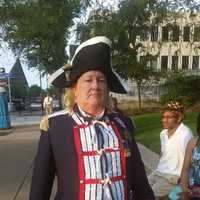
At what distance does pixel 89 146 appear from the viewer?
2.89 m

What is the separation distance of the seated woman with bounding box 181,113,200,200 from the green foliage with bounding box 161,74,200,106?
31.8 meters

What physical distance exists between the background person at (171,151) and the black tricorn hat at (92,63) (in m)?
2.64

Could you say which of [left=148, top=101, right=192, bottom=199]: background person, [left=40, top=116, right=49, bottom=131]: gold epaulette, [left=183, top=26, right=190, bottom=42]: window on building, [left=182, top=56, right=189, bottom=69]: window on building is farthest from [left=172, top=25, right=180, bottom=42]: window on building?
[left=182, top=56, right=189, bottom=69]: window on building

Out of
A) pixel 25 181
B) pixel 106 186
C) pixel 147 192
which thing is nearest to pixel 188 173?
pixel 147 192

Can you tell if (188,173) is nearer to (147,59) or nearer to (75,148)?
(75,148)

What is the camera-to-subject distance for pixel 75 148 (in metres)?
2.88

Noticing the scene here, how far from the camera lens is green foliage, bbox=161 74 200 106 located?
121ft

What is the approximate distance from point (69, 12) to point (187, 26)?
4.73 metres

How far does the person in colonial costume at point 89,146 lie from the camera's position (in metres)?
2.85

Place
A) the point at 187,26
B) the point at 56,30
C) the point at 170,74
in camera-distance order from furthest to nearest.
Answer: the point at 170,74
the point at 56,30
the point at 187,26

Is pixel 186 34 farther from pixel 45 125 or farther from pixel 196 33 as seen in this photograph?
pixel 45 125

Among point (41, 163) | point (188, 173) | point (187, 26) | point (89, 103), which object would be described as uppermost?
point (187, 26)

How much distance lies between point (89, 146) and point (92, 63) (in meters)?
0.42

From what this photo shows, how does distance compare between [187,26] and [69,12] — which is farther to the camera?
[69,12]
